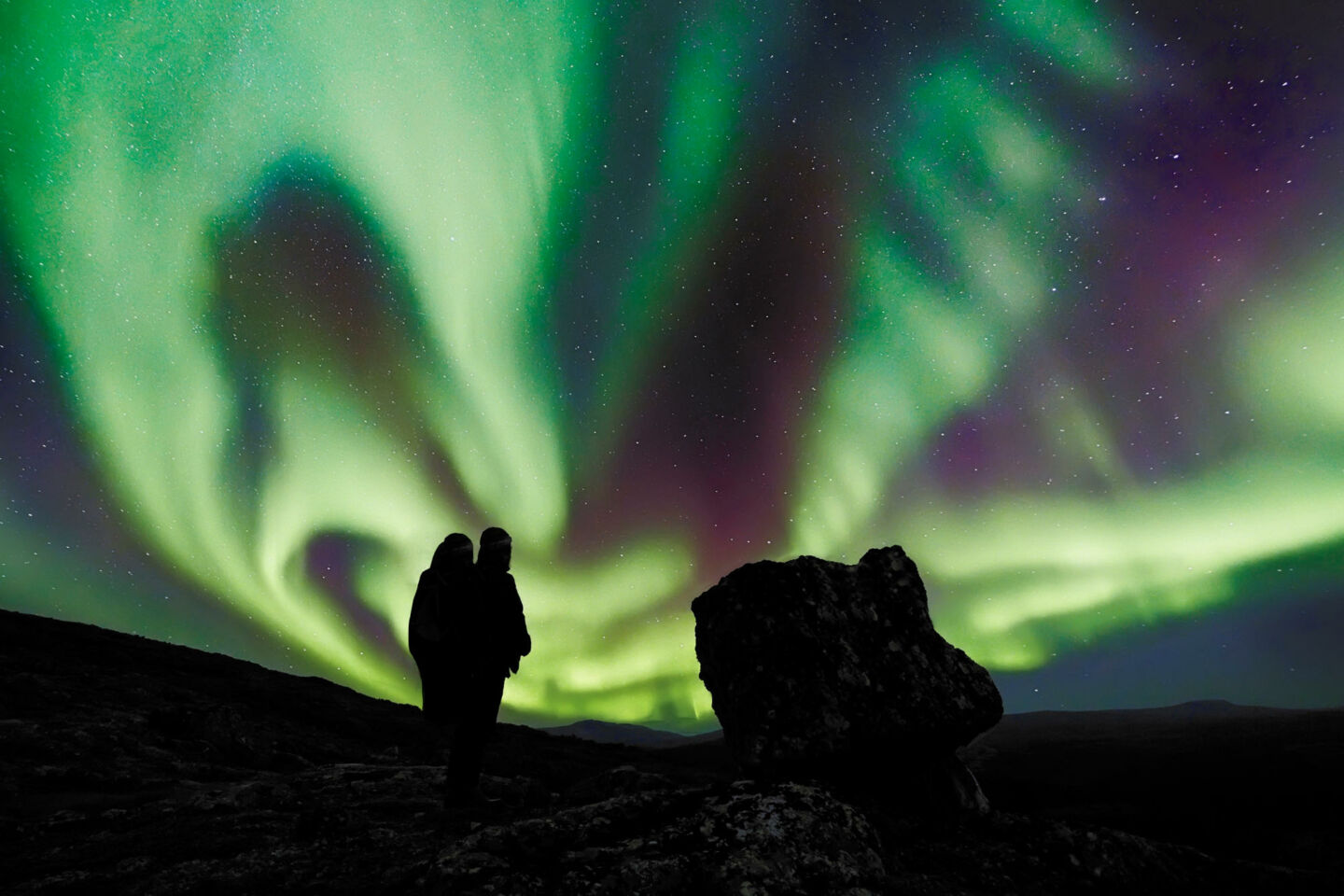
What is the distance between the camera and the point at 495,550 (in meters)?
8.67

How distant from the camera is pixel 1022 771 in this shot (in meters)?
53.3

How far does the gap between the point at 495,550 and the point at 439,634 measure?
4.30 feet

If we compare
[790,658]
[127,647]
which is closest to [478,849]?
[790,658]

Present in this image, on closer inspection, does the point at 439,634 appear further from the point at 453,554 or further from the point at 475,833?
the point at 475,833

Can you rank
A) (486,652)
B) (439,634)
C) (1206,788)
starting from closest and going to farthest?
(439,634), (486,652), (1206,788)

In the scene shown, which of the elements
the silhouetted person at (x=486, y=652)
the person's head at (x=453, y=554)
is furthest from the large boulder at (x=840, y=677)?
the person's head at (x=453, y=554)

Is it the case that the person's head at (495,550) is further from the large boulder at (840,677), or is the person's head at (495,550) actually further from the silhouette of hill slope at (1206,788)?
the silhouette of hill slope at (1206,788)

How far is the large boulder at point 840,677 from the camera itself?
324 inches

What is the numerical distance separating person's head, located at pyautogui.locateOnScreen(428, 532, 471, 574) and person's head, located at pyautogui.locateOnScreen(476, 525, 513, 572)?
20cm

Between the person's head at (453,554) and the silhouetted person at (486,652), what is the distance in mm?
204

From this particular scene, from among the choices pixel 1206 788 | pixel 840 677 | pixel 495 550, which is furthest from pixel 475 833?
pixel 1206 788

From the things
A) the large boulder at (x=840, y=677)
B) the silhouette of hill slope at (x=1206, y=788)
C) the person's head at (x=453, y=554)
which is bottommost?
the silhouette of hill slope at (x=1206, y=788)

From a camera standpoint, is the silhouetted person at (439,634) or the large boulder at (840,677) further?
the large boulder at (840,677)

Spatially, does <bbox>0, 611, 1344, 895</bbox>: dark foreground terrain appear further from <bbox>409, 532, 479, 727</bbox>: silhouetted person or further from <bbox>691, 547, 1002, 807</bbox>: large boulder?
<bbox>409, 532, 479, 727</bbox>: silhouetted person
